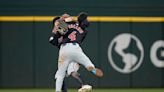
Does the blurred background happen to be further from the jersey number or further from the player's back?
the jersey number

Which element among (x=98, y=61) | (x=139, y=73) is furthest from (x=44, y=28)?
(x=139, y=73)

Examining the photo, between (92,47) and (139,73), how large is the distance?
57.4 inches

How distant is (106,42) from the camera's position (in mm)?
16688

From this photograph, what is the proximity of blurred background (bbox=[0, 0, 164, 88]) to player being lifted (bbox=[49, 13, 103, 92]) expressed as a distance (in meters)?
4.57

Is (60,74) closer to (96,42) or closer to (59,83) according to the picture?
(59,83)

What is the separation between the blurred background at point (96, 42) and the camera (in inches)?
650

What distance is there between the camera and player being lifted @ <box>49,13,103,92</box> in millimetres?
11609

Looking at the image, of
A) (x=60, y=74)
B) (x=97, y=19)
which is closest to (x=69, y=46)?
(x=60, y=74)

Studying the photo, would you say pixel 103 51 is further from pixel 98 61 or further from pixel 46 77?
pixel 46 77

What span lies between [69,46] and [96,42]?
16.5 feet

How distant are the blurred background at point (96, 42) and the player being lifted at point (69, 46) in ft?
15.0

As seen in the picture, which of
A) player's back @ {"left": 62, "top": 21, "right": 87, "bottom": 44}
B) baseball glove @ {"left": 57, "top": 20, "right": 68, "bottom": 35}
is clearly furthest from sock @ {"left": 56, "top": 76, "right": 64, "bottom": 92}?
baseball glove @ {"left": 57, "top": 20, "right": 68, "bottom": 35}

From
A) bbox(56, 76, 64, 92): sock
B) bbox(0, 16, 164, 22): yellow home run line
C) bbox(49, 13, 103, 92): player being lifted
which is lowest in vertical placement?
bbox(56, 76, 64, 92): sock

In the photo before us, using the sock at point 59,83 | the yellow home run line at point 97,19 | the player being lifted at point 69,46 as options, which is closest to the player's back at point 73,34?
the player being lifted at point 69,46
